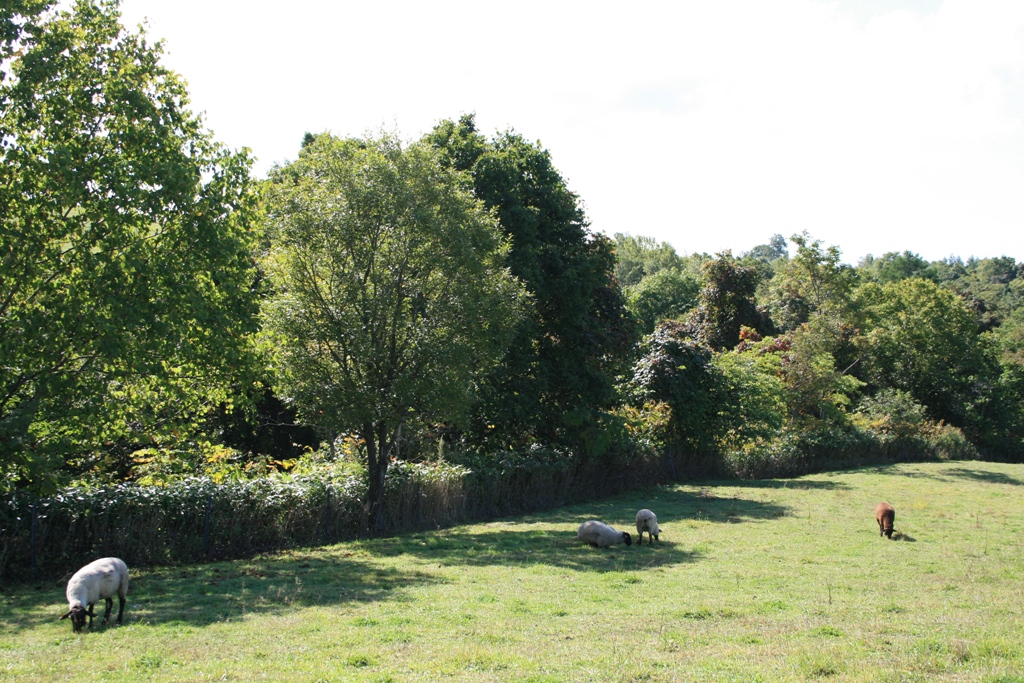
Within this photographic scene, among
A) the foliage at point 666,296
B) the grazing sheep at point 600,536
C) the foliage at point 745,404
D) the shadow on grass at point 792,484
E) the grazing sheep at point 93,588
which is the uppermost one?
the foliage at point 666,296

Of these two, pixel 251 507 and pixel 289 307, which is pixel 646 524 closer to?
pixel 251 507

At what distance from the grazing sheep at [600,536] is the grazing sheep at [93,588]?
418 inches

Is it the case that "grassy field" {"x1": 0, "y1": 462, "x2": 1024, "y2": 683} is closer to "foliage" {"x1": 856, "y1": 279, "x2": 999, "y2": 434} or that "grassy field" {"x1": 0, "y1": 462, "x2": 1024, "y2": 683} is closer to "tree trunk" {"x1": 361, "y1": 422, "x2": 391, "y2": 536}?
"tree trunk" {"x1": 361, "y1": 422, "x2": 391, "y2": 536}

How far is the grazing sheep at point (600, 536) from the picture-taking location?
1848cm

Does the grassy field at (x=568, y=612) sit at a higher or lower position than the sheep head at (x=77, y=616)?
lower

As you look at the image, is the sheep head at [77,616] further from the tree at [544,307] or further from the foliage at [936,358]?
the foliage at [936,358]

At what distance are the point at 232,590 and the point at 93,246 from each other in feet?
24.0

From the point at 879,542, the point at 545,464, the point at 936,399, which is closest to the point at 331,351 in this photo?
the point at 545,464

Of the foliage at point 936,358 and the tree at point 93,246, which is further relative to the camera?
the foliage at point 936,358

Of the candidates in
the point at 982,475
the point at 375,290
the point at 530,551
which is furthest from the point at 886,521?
the point at 982,475

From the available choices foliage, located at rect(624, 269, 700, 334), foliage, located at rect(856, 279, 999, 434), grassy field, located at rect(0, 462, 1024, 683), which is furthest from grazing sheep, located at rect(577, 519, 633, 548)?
foliage, located at rect(624, 269, 700, 334)

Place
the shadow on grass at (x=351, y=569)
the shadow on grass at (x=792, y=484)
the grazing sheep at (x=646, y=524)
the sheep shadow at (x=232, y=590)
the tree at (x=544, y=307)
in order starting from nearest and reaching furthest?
the sheep shadow at (x=232, y=590) < the shadow on grass at (x=351, y=569) < the grazing sheep at (x=646, y=524) < the tree at (x=544, y=307) < the shadow on grass at (x=792, y=484)

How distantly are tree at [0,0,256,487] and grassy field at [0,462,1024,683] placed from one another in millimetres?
3817

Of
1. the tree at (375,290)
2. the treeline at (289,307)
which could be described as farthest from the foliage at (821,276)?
the tree at (375,290)
